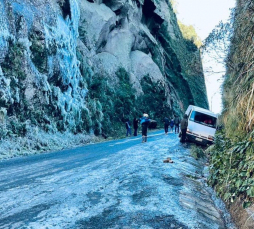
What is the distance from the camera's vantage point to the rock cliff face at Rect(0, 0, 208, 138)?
1659cm

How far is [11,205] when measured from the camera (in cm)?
470

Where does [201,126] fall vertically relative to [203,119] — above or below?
below

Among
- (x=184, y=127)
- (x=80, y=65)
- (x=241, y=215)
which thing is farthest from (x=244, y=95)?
(x=80, y=65)

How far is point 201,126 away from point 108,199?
12.9m

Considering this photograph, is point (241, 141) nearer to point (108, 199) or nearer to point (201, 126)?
point (108, 199)

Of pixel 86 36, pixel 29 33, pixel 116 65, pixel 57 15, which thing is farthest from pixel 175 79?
pixel 29 33

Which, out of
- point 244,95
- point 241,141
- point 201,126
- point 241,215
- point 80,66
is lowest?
point 201,126

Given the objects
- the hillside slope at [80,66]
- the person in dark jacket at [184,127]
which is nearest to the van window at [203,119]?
the person in dark jacket at [184,127]

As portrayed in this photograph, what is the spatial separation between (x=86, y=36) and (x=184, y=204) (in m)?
31.0

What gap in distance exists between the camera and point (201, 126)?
1717 centimetres

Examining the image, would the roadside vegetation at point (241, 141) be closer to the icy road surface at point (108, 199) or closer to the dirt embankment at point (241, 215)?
the dirt embankment at point (241, 215)

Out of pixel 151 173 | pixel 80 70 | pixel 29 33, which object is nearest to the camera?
pixel 151 173

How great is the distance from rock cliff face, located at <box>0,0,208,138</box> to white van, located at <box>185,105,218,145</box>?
108 inches

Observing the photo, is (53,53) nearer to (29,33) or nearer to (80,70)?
(29,33)
